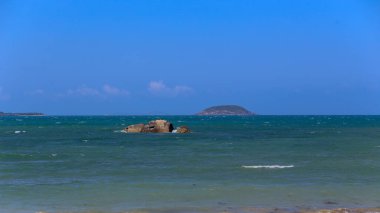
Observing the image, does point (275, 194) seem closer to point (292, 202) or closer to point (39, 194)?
point (292, 202)

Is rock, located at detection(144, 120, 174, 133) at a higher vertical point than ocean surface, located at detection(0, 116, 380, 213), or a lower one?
higher

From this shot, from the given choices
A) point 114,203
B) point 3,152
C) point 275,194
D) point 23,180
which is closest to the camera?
point 114,203

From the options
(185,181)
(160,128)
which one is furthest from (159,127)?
→ (185,181)

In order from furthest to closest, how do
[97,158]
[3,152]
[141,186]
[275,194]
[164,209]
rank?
[3,152] < [97,158] < [141,186] < [275,194] < [164,209]

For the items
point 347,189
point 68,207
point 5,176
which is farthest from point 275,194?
point 5,176

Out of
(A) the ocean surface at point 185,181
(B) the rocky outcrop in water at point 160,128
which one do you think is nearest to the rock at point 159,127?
(B) the rocky outcrop in water at point 160,128

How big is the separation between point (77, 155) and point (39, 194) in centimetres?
2139

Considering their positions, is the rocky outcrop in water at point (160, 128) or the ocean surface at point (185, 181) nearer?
the ocean surface at point (185, 181)

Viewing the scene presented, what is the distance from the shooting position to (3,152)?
167 ft

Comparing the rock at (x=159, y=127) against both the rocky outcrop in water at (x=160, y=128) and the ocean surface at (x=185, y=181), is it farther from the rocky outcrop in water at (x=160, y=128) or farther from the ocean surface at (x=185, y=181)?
the ocean surface at (x=185, y=181)

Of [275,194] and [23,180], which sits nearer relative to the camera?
[275,194]

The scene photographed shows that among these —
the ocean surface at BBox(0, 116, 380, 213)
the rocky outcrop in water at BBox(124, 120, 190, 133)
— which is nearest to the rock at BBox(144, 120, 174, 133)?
the rocky outcrop in water at BBox(124, 120, 190, 133)

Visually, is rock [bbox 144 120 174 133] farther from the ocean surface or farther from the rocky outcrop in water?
the ocean surface

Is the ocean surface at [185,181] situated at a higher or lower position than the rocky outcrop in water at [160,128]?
lower
